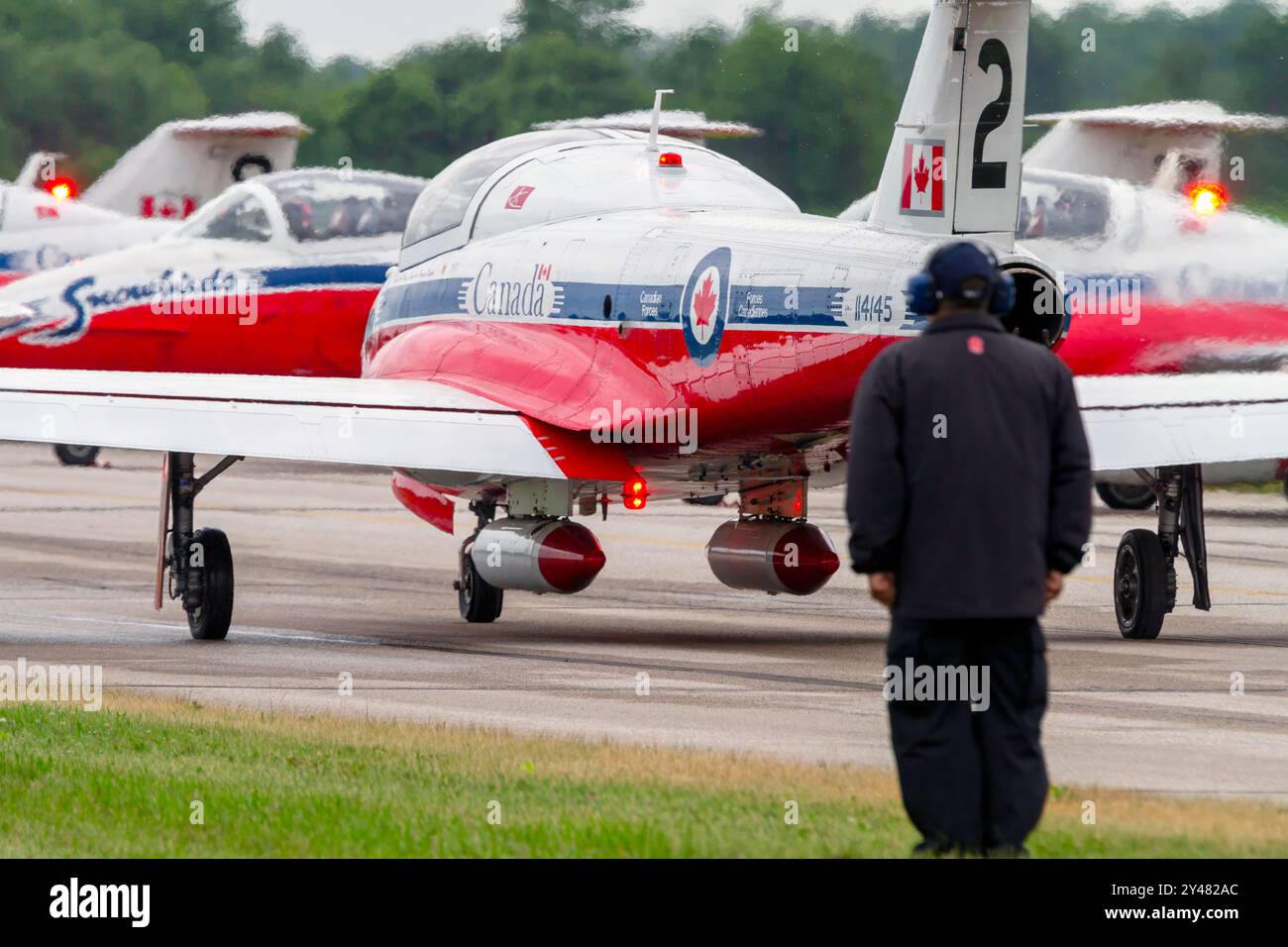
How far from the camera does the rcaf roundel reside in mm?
15453

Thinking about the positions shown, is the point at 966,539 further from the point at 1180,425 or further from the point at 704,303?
the point at 1180,425

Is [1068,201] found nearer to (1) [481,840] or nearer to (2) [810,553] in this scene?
(2) [810,553]

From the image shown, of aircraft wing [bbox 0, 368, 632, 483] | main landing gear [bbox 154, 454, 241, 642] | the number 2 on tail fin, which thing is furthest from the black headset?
main landing gear [bbox 154, 454, 241, 642]

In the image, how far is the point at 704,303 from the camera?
1563 cm

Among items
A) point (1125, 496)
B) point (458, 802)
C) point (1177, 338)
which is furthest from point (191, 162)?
point (458, 802)

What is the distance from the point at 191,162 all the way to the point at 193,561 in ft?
64.5

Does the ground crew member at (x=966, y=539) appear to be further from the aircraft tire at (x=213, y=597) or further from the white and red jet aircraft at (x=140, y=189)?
the white and red jet aircraft at (x=140, y=189)

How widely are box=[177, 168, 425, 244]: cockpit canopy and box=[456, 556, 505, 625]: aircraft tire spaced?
29.9 feet

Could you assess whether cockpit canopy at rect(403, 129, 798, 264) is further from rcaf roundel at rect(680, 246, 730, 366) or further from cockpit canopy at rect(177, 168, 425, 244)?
cockpit canopy at rect(177, 168, 425, 244)

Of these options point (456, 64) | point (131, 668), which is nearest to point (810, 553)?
point (131, 668)

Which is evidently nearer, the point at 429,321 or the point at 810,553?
the point at 810,553

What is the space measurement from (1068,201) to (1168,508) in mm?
7503
